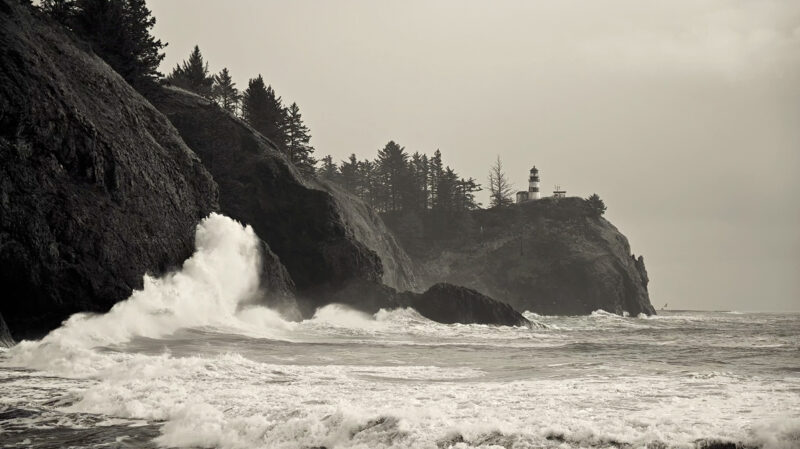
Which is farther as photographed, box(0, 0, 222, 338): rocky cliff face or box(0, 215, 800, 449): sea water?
box(0, 0, 222, 338): rocky cliff face

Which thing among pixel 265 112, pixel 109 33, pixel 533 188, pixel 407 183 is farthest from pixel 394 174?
pixel 109 33

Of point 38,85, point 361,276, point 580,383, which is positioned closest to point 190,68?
point 361,276

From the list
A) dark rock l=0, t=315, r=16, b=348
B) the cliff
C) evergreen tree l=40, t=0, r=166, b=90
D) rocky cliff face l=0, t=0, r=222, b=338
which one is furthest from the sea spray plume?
the cliff

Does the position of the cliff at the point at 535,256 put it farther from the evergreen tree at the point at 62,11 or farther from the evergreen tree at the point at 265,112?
the evergreen tree at the point at 62,11

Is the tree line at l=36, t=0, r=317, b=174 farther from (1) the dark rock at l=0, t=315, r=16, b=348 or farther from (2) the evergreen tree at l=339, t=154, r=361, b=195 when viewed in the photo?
(2) the evergreen tree at l=339, t=154, r=361, b=195

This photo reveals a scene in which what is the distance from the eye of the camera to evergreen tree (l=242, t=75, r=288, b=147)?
52.9 meters

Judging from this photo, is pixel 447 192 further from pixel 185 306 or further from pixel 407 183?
pixel 185 306

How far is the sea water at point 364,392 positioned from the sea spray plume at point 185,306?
0.10m

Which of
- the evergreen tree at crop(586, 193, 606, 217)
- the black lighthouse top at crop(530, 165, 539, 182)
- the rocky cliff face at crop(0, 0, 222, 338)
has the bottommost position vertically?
the rocky cliff face at crop(0, 0, 222, 338)

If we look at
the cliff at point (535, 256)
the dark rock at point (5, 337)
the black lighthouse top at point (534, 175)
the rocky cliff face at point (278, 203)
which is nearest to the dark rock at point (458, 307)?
the rocky cliff face at point (278, 203)

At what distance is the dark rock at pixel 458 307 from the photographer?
40.7 metres

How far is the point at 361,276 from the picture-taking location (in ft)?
131

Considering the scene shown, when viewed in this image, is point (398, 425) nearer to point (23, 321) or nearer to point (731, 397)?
point (731, 397)

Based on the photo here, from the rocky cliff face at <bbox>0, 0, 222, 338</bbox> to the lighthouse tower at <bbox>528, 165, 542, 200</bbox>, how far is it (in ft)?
231
